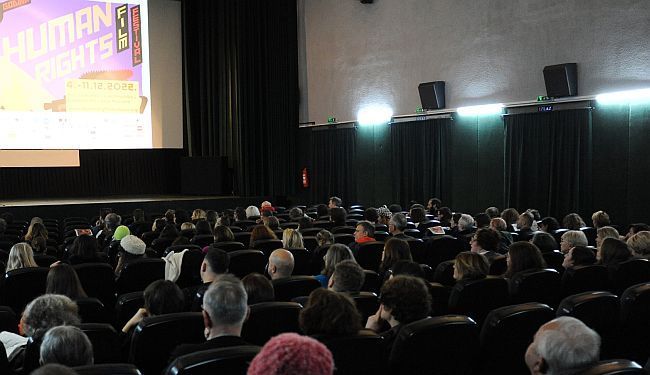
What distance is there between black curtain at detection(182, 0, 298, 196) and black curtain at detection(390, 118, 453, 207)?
4.05 m

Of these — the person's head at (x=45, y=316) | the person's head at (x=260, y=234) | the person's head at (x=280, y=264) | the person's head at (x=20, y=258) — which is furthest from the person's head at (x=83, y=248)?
the person's head at (x=45, y=316)

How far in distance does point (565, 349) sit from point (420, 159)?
12009mm

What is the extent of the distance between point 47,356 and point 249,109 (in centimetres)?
1511

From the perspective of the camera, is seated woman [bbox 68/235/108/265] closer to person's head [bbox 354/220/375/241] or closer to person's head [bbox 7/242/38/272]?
person's head [bbox 7/242/38/272]

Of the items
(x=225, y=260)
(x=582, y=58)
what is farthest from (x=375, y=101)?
(x=225, y=260)

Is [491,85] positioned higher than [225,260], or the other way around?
[491,85]

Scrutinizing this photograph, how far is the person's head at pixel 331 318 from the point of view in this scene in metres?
2.90

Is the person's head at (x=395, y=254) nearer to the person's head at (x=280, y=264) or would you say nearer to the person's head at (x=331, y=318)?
the person's head at (x=280, y=264)

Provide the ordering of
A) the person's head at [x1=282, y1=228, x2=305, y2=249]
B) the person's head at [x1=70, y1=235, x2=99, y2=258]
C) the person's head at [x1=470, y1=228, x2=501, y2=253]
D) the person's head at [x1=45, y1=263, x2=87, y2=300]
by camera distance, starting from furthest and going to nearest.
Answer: the person's head at [x1=282, y1=228, x2=305, y2=249], the person's head at [x1=70, y1=235, x2=99, y2=258], the person's head at [x1=470, y1=228, x2=501, y2=253], the person's head at [x1=45, y1=263, x2=87, y2=300]

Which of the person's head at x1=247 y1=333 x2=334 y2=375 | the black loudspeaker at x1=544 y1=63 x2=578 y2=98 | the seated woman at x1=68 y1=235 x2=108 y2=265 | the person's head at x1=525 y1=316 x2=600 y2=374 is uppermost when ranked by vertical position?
the black loudspeaker at x1=544 y1=63 x2=578 y2=98

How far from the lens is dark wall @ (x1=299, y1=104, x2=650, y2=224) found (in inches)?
391

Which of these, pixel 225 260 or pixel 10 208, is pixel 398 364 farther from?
pixel 10 208

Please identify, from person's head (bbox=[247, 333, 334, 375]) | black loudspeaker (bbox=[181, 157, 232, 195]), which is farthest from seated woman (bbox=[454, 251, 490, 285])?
black loudspeaker (bbox=[181, 157, 232, 195])

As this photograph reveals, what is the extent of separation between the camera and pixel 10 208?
14312 mm
